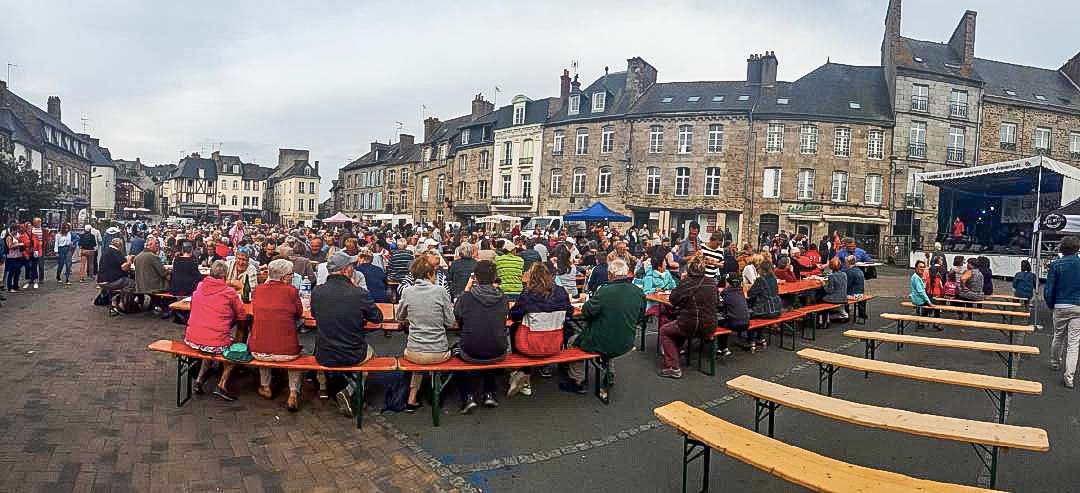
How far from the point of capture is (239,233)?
16516 mm

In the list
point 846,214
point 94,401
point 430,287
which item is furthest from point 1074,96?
point 94,401

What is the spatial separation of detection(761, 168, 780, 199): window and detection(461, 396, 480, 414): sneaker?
2828 centimetres

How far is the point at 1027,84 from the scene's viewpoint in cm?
3394

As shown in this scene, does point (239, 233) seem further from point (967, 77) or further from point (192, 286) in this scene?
point (967, 77)

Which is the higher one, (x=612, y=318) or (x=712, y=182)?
(x=712, y=182)

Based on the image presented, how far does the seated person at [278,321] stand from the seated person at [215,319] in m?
0.41

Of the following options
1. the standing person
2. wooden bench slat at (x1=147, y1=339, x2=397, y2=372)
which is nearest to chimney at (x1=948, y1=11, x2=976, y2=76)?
the standing person

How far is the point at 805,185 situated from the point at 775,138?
2887 millimetres

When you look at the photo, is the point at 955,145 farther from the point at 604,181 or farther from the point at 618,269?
the point at 618,269

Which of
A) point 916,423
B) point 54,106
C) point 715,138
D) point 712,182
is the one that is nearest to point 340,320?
point 916,423

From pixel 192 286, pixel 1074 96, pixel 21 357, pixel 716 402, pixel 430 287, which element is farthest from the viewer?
pixel 1074 96

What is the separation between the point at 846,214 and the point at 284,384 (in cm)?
3065

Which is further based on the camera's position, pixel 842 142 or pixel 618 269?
pixel 842 142

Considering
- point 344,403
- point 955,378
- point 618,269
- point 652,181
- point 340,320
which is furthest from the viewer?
point 652,181
